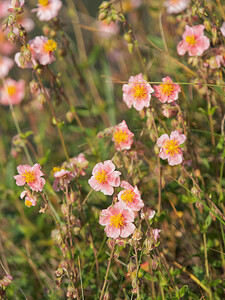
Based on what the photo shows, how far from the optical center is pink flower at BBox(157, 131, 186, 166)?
53.0 inches

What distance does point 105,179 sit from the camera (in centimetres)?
134

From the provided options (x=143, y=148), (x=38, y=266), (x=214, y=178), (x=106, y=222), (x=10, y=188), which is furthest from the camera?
(x=10, y=188)

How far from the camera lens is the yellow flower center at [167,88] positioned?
4.61ft

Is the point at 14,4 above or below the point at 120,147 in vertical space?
above

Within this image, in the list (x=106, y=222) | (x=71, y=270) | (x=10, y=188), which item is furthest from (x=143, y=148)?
(x=10, y=188)

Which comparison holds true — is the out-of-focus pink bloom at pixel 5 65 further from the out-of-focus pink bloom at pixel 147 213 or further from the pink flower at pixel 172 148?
the out-of-focus pink bloom at pixel 147 213

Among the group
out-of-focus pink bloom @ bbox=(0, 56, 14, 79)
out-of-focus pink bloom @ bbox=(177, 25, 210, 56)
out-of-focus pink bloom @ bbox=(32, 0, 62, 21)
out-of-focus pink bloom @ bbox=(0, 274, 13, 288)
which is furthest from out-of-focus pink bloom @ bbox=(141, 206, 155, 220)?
out-of-focus pink bloom @ bbox=(0, 56, 14, 79)

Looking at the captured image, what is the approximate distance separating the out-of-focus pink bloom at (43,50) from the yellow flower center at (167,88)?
1.55ft

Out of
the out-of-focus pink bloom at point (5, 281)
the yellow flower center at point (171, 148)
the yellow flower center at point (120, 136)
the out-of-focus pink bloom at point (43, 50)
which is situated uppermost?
the out-of-focus pink bloom at point (43, 50)

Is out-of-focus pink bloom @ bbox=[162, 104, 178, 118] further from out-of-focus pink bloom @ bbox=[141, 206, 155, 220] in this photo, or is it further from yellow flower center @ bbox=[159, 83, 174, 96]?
out-of-focus pink bloom @ bbox=[141, 206, 155, 220]

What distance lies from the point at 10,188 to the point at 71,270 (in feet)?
2.56

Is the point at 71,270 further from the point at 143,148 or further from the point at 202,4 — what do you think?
the point at 202,4

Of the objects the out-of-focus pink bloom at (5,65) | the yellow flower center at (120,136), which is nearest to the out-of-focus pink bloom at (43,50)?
the yellow flower center at (120,136)

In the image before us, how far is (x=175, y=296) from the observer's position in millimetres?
1400
